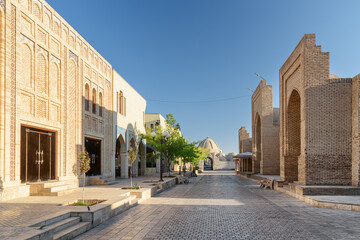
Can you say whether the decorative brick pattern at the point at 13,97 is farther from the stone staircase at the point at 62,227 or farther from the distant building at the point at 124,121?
the distant building at the point at 124,121

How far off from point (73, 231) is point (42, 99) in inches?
314

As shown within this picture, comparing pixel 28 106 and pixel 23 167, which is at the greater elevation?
pixel 28 106

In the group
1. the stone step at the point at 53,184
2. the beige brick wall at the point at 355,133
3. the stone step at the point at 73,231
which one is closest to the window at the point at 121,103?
the stone step at the point at 53,184

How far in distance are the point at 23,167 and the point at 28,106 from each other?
2.39 meters

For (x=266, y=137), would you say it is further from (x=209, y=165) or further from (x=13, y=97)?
(x=209, y=165)

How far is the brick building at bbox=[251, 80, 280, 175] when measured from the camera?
2853 centimetres

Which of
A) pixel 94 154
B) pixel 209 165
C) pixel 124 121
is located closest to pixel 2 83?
pixel 94 154

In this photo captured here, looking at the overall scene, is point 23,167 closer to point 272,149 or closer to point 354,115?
point 354,115

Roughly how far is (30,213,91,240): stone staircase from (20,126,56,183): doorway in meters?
5.53

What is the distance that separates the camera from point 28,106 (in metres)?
12.3

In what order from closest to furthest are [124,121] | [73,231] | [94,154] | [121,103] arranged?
[73,231]
[94,154]
[121,103]
[124,121]

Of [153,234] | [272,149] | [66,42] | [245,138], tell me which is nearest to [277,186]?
[272,149]

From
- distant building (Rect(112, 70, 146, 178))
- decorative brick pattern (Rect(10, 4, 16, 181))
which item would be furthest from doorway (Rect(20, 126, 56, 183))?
distant building (Rect(112, 70, 146, 178))

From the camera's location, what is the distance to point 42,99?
43.9 ft
